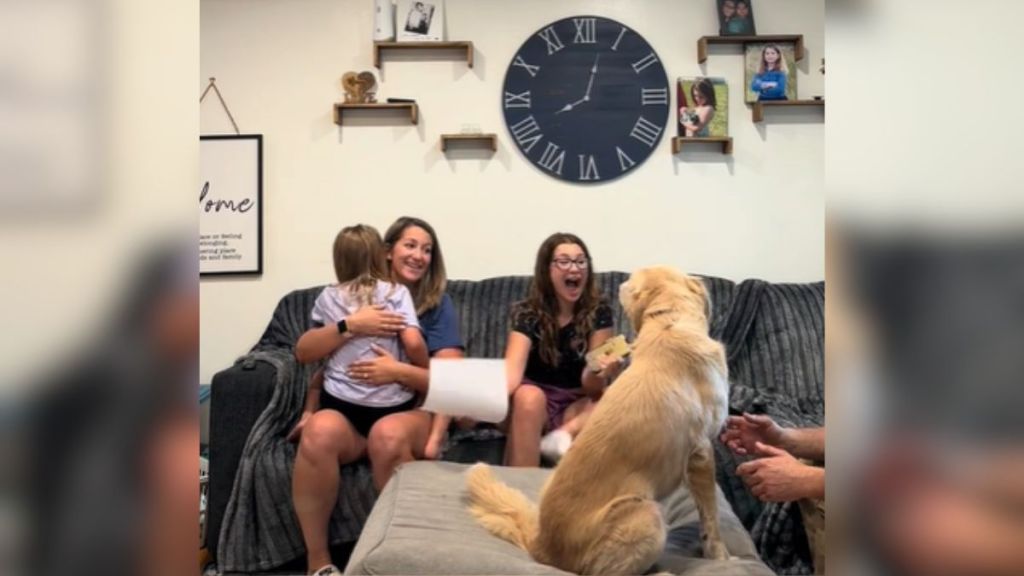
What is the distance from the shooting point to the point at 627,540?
112 cm

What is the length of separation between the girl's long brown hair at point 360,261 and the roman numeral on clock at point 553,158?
3.14 feet

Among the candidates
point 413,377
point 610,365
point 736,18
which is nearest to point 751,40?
point 736,18

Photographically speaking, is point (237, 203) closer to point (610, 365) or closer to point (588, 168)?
point (588, 168)

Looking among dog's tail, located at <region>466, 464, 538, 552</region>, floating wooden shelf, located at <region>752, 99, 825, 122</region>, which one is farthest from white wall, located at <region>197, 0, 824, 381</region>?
dog's tail, located at <region>466, 464, 538, 552</region>

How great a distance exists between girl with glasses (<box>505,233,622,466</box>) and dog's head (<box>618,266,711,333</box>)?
0.57 metres

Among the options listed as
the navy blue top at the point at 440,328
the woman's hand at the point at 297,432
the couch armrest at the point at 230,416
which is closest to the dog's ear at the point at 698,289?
the navy blue top at the point at 440,328

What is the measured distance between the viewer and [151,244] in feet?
0.81

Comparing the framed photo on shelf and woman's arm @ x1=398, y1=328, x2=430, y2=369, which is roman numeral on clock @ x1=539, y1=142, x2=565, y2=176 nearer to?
the framed photo on shelf

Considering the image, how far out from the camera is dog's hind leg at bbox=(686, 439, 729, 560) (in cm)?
126

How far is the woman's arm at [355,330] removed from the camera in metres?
2.02

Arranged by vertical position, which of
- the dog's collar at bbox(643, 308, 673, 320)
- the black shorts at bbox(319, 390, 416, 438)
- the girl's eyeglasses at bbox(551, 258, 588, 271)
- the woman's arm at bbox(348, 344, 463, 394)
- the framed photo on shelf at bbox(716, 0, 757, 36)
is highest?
the framed photo on shelf at bbox(716, 0, 757, 36)

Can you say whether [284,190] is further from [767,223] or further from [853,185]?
[853,185]

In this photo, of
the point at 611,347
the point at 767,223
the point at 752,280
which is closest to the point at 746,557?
the point at 611,347

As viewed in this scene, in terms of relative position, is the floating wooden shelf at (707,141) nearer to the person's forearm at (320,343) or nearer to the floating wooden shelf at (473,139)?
the floating wooden shelf at (473,139)
